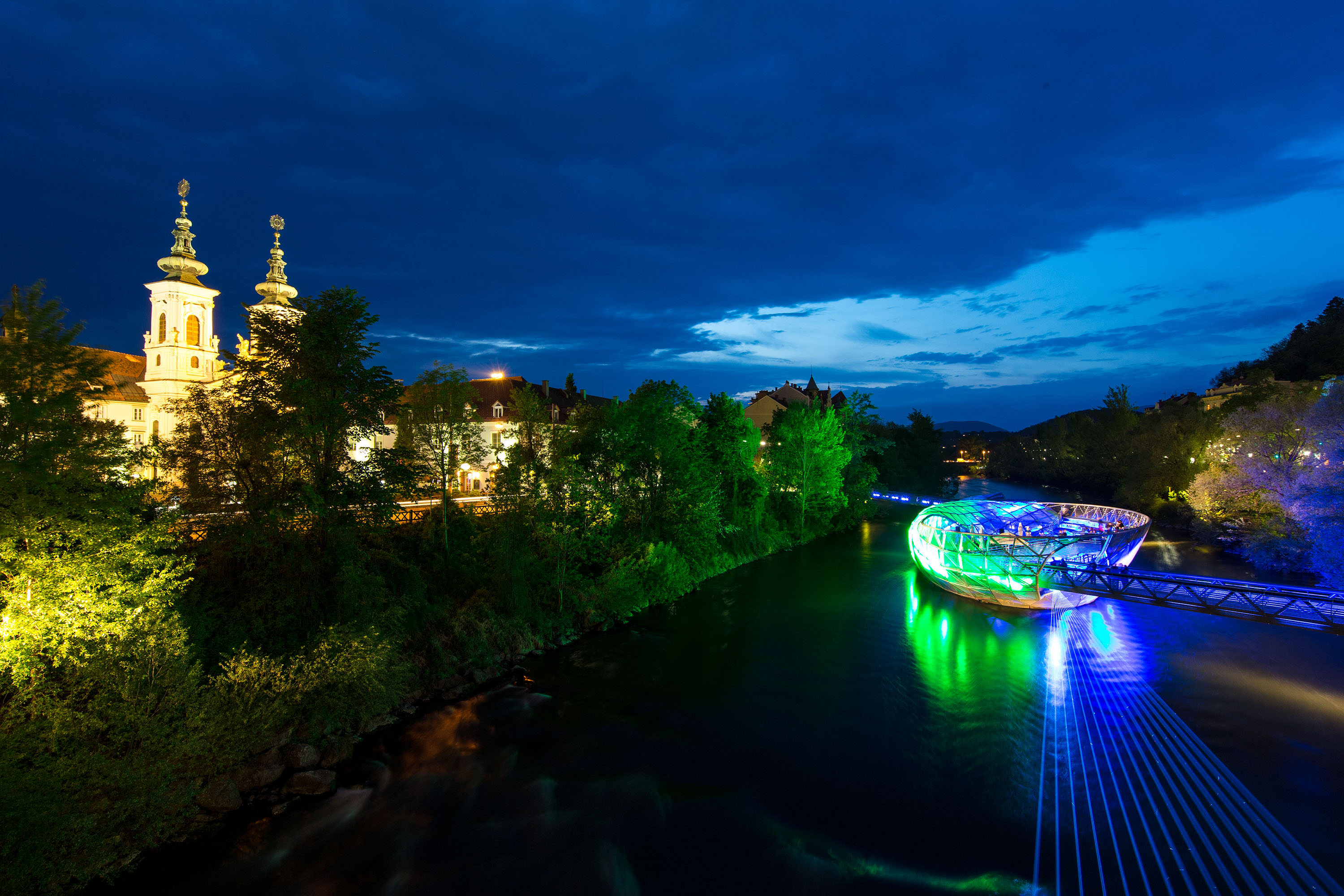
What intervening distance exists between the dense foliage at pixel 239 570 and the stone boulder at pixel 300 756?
1.43 feet

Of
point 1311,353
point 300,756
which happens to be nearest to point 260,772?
point 300,756

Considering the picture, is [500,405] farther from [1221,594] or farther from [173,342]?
[1221,594]

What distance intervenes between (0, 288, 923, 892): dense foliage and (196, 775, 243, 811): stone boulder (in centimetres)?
28

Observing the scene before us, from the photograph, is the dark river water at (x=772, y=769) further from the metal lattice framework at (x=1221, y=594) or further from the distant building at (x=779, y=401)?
the distant building at (x=779, y=401)

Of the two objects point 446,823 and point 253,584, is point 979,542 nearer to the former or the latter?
point 446,823

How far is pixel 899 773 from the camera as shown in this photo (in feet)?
43.2

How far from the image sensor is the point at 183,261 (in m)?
37.6

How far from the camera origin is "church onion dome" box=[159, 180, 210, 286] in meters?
37.3

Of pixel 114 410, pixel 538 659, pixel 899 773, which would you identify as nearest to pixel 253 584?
pixel 538 659

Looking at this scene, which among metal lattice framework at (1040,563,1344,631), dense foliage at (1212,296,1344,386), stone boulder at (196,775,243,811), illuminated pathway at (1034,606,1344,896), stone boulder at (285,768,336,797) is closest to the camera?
illuminated pathway at (1034,606,1344,896)

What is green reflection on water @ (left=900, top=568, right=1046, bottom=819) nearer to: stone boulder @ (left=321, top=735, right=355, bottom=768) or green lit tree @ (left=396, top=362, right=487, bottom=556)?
stone boulder @ (left=321, top=735, right=355, bottom=768)

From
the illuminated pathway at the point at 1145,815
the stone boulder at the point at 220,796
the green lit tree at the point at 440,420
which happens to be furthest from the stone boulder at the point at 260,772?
the illuminated pathway at the point at 1145,815

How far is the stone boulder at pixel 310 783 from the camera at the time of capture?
1197 centimetres

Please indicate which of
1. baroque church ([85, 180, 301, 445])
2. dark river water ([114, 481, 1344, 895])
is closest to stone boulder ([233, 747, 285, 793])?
dark river water ([114, 481, 1344, 895])
